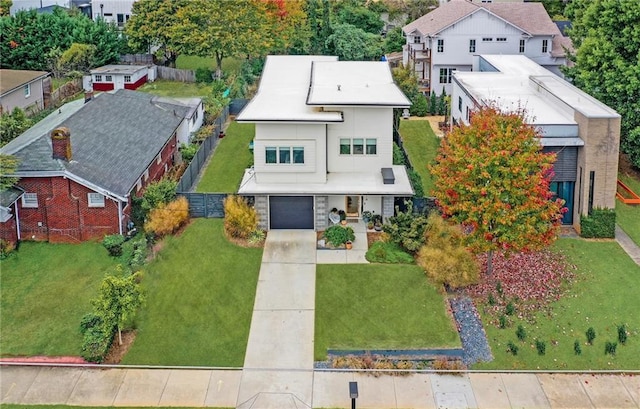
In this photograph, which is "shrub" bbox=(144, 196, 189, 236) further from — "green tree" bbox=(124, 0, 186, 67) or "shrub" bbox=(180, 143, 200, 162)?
"green tree" bbox=(124, 0, 186, 67)

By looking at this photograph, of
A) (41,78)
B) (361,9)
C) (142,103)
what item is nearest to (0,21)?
(41,78)

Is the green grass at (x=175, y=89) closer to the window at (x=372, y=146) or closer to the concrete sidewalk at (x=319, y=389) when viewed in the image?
the window at (x=372, y=146)

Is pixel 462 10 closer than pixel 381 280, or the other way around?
pixel 381 280

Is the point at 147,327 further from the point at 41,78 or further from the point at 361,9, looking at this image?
the point at 361,9

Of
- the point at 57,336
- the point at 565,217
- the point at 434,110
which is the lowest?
the point at 57,336

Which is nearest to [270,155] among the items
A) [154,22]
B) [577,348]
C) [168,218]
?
[168,218]

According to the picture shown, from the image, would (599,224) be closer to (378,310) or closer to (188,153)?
(378,310)

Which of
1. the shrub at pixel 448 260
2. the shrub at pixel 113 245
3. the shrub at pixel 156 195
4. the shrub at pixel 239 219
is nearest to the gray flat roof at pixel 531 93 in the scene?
the shrub at pixel 448 260

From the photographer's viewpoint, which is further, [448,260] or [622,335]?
[448,260]
